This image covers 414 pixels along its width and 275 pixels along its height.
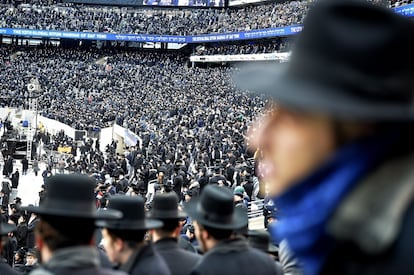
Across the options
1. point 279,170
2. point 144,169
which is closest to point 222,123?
point 144,169

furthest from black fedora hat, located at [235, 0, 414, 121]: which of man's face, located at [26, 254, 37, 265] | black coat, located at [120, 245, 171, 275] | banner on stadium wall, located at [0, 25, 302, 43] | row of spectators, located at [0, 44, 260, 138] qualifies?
banner on stadium wall, located at [0, 25, 302, 43]

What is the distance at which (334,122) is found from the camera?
49.6 inches

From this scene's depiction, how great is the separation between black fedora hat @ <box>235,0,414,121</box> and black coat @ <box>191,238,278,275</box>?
2242 mm

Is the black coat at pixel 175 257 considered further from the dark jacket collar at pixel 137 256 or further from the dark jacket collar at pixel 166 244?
the dark jacket collar at pixel 137 256

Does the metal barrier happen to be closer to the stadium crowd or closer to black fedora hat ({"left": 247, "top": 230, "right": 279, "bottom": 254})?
the stadium crowd

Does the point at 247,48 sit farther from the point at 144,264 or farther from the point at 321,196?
the point at 321,196

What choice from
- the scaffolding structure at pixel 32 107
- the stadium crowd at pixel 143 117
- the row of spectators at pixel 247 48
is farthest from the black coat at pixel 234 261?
the row of spectators at pixel 247 48

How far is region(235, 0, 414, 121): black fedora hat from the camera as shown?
1193 millimetres

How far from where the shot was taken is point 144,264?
335 cm

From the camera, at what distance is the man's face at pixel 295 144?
128cm

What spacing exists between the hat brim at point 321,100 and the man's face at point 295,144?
0.13ft

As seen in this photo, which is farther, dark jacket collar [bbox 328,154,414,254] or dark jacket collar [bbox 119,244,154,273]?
dark jacket collar [bbox 119,244,154,273]

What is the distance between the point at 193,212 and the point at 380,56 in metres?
2.68

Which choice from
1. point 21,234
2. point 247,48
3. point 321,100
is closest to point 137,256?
point 321,100
